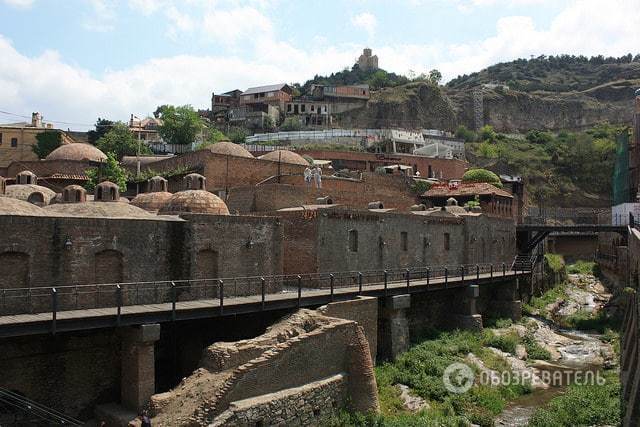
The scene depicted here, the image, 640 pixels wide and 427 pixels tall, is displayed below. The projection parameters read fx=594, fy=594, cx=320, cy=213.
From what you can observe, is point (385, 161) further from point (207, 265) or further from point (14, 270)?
point (14, 270)

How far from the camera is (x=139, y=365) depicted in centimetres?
1641

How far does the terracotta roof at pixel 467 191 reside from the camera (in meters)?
47.5

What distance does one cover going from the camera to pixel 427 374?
2284 cm

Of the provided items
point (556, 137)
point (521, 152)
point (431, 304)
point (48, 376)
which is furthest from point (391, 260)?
point (556, 137)

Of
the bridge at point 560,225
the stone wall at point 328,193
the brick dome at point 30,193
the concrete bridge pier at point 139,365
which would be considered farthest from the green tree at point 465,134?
the concrete bridge pier at point 139,365

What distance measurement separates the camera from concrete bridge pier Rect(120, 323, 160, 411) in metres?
16.4

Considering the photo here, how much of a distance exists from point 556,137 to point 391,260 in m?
82.9

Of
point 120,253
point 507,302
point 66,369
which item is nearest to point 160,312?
point 120,253

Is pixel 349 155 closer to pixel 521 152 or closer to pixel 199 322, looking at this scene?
pixel 521 152

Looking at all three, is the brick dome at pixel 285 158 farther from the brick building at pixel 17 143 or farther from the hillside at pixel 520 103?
the hillside at pixel 520 103

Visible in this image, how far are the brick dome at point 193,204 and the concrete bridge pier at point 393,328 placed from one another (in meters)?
8.04

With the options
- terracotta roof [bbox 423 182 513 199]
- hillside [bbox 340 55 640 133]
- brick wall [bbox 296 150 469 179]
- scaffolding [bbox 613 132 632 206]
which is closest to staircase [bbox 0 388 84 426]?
terracotta roof [bbox 423 182 513 199]

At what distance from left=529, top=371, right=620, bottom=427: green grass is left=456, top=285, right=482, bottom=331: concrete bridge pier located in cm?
747

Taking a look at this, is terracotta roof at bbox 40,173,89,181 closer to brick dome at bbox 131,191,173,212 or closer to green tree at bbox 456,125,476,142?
brick dome at bbox 131,191,173,212
